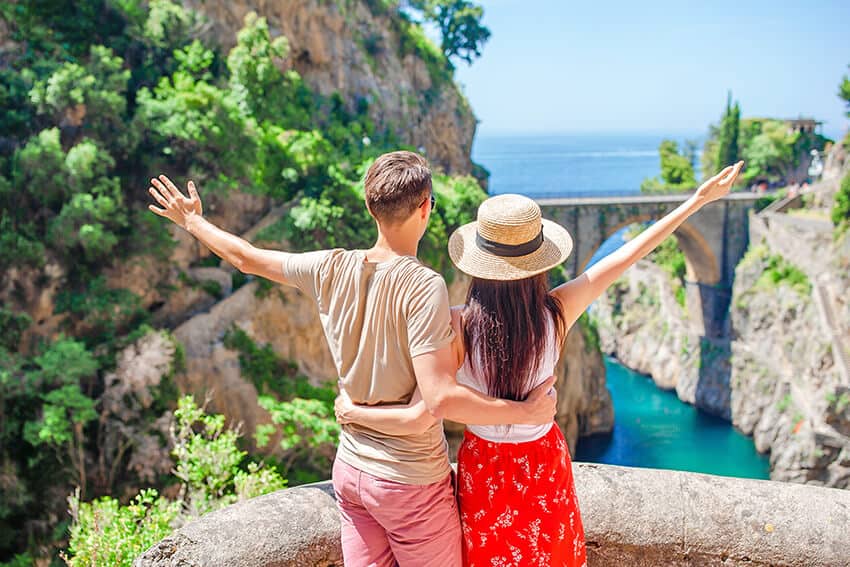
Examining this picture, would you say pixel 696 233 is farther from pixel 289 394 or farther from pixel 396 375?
pixel 396 375

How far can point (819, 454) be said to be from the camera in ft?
85.6

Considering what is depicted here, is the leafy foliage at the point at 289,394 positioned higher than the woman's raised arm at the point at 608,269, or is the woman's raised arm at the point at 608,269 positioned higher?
the woman's raised arm at the point at 608,269

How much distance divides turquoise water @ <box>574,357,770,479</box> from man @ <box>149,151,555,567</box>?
86.8ft

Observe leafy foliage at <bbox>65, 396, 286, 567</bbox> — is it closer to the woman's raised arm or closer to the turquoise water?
the woman's raised arm

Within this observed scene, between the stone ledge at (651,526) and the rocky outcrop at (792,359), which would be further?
the rocky outcrop at (792,359)

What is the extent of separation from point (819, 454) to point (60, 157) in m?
24.6

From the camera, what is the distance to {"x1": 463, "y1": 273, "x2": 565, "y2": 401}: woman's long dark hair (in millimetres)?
2770

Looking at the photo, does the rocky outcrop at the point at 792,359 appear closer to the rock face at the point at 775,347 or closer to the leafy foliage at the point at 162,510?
the rock face at the point at 775,347

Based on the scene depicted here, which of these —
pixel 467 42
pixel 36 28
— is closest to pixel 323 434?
pixel 36 28

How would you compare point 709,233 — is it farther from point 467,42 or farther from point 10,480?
point 10,480

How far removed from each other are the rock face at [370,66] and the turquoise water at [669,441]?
42.3 ft

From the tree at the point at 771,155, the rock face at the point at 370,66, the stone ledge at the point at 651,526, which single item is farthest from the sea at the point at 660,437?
the stone ledge at the point at 651,526

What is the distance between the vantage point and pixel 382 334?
2764 mm

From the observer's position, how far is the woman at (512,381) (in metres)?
2.79
